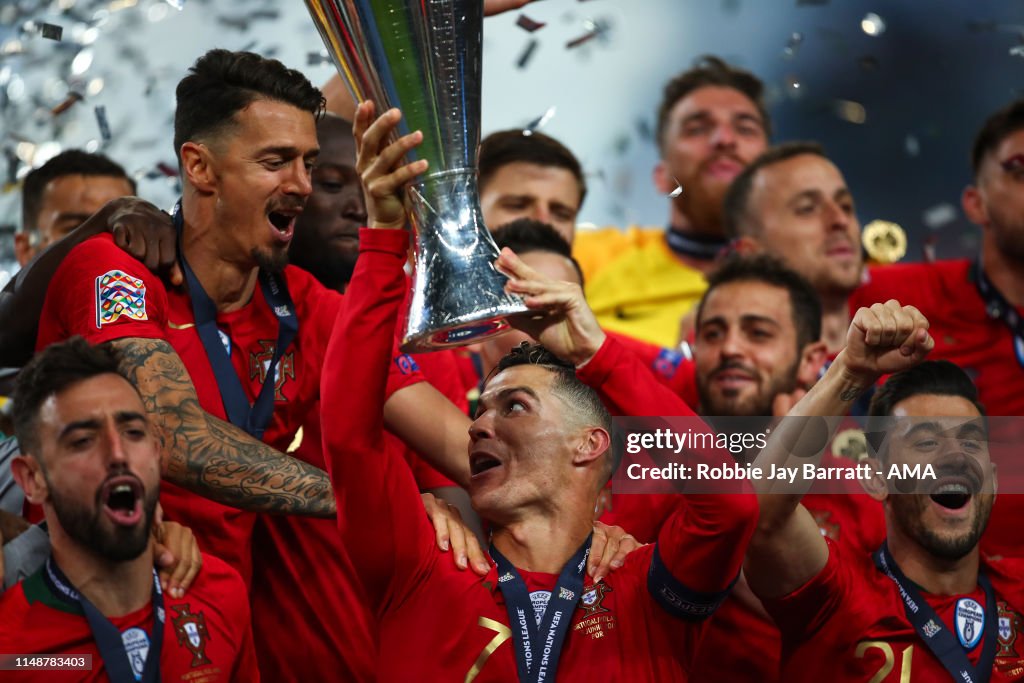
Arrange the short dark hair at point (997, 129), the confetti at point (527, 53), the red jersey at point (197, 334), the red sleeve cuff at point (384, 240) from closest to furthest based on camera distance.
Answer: the red sleeve cuff at point (384, 240) < the red jersey at point (197, 334) < the short dark hair at point (997, 129) < the confetti at point (527, 53)

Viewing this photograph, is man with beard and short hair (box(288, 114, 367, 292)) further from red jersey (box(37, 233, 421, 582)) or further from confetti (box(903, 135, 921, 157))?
confetti (box(903, 135, 921, 157))

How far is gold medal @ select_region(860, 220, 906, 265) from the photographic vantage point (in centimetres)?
657

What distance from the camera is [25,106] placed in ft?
18.4

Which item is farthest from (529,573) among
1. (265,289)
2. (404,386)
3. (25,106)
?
(25,106)

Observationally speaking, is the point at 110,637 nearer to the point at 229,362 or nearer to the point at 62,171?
the point at 229,362

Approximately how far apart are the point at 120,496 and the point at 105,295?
0.53m

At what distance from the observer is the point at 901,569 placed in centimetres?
358

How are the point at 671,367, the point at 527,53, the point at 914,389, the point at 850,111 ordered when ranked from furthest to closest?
the point at 850,111 → the point at 527,53 → the point at 671,367 → the point at 914,389

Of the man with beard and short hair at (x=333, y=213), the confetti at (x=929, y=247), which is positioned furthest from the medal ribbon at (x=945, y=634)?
the confetti at (x=929, y=247)

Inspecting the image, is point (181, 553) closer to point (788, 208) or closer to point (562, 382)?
point (562, 382)

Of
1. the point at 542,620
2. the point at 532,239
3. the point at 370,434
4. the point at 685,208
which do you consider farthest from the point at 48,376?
the point at 685,208

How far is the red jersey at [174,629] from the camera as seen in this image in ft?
9.68

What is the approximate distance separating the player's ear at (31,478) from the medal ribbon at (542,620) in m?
1.02

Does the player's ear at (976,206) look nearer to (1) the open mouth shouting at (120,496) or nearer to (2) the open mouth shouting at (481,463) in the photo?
(2) the open mouth shouting at (481,463)
